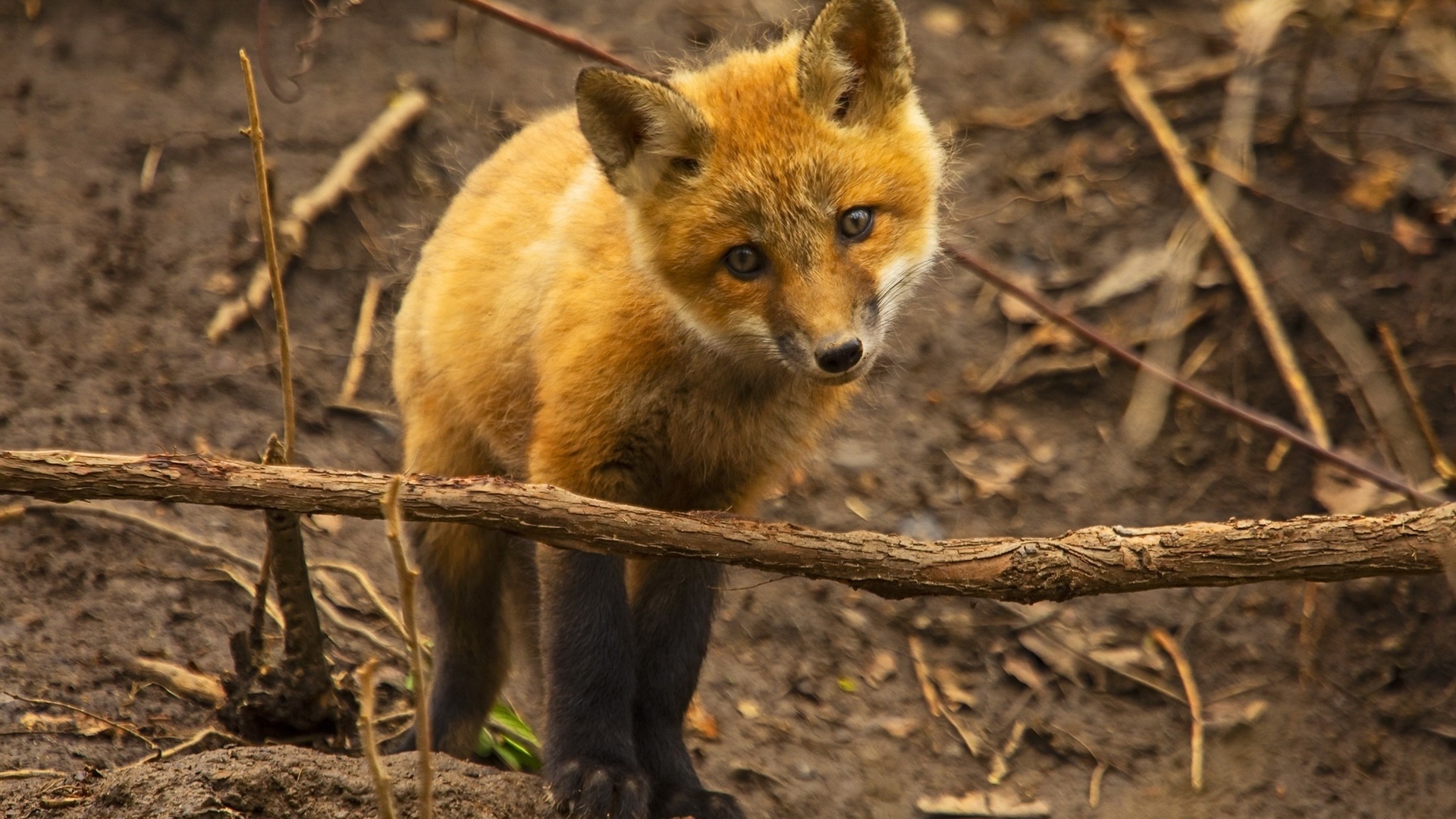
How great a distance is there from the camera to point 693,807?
408cm

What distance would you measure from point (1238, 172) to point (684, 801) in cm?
554

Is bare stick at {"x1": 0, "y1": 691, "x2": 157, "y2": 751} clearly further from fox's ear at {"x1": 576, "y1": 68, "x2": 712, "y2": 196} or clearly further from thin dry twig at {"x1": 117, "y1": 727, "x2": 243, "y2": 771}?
fox's ear at {"x1": 576, "y1": 68, "x2": 712, "y2": 196}

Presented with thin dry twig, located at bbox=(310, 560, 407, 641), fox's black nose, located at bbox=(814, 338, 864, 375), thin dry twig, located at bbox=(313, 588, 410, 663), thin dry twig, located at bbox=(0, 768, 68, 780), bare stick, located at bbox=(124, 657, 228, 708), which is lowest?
thin dry twig, located at bbox=(0, 768, 68, 780)

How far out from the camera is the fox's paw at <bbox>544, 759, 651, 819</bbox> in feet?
12.5

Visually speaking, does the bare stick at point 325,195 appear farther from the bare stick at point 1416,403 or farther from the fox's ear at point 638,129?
the bare stick at point 1416,403

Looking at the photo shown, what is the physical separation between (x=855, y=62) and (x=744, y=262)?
0.79 metres

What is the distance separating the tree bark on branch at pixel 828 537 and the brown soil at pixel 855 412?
5.45ft

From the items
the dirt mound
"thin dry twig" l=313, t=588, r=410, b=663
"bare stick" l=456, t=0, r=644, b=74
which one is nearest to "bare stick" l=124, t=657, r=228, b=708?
"thin dry twig" l=313, t=588, r=410, b=663

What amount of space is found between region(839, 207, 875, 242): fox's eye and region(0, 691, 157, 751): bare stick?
2.87 metres

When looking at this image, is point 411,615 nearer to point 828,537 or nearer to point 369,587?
point 828,537

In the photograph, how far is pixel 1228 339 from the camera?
23.6 feet

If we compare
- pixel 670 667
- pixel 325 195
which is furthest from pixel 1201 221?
pixel 325 195

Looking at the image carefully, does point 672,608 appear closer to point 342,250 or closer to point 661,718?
point 661,718

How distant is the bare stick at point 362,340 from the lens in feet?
21.1
